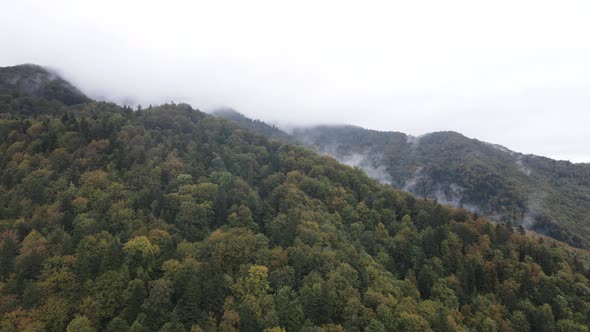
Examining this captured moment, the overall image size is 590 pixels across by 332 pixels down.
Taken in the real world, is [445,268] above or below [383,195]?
below

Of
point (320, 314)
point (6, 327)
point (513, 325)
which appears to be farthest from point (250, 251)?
point (513, 325)

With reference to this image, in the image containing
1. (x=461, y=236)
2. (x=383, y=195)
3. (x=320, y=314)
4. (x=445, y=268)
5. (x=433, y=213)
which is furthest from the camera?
(x=383, y=195)

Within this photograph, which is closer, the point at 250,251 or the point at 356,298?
the point at 356,298

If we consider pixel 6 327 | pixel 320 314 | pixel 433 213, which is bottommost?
pixel 6 327

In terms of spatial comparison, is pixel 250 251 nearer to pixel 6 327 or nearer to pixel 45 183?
pixel 6 327

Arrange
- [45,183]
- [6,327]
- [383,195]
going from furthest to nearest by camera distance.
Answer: [383,195], [45,183], [6,327]

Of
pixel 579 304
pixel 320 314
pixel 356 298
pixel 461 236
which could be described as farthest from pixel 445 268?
pixel 320 314
